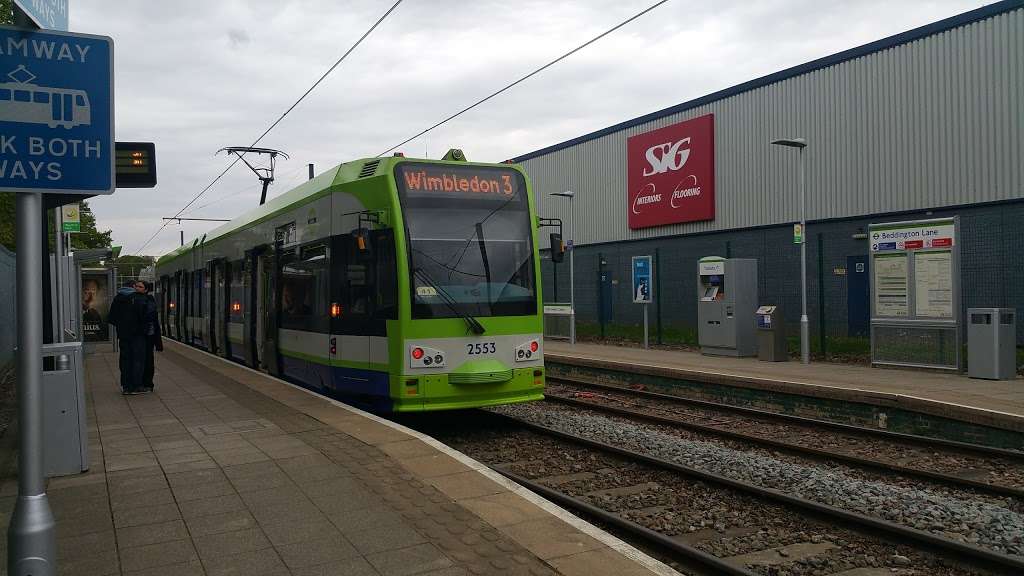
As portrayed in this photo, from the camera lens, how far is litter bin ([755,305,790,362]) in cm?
1695

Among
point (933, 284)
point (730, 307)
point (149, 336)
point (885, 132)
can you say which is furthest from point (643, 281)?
point (149, 336)

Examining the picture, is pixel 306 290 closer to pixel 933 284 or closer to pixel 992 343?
pixel 933 284

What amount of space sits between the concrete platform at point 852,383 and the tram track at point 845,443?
0.95 metres

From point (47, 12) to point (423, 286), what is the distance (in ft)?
19.0

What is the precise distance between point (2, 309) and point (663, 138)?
66.3 ft

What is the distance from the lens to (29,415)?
10.8ft

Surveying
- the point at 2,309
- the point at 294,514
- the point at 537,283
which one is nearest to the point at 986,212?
the point at 537,283

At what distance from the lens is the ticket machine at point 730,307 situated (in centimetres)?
1812

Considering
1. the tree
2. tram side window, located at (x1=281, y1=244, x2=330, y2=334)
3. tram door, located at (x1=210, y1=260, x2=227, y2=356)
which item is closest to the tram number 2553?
tram side window, located at (x1=281, y1=244, x2=330, y2=334)

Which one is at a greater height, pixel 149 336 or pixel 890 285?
pixel 890 285

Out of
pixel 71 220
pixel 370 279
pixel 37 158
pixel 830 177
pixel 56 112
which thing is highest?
pixel 830 177

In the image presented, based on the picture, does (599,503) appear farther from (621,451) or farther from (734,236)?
(734,236)

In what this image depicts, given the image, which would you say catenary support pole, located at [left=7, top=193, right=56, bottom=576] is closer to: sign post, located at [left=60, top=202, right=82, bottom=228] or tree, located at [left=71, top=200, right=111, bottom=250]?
sign post, located at [left=60, top=202, right=82, bottom=228]

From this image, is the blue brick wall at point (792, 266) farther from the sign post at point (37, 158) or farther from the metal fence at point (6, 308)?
the sign post at point (37, 158)
